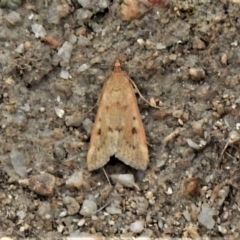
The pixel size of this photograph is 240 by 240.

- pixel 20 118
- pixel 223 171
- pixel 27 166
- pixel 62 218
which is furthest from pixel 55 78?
pixel 223 171

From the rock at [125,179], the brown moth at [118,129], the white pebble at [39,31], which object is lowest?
the rock at [125,179]

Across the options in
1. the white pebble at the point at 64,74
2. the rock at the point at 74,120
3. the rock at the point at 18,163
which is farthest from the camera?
the white pebble at the point at 64,74

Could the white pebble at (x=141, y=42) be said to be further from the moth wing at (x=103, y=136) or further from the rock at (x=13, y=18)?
the rock at (x=13, y=18)

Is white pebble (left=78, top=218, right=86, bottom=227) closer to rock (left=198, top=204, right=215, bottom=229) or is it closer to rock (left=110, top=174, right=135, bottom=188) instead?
rock (left=110, top=174, right=135, bottom=188)

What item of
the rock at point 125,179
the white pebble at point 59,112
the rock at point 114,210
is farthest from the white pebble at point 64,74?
the rock at point 114,210

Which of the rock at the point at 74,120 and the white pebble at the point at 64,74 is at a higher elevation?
the white pebble at the point at 64,74

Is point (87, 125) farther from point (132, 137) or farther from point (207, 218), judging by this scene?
→ point (207, 218)

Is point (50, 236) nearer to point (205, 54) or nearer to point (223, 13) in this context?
point (205, 54)

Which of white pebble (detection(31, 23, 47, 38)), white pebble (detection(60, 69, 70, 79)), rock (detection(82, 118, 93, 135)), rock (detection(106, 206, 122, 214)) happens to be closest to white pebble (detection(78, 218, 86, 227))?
rock (detection(106, 206, 122, 214))

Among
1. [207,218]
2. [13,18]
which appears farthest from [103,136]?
[13,18]
